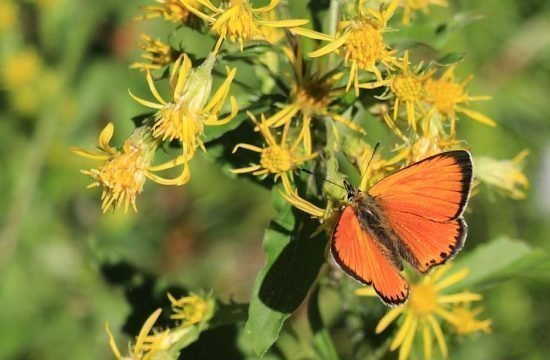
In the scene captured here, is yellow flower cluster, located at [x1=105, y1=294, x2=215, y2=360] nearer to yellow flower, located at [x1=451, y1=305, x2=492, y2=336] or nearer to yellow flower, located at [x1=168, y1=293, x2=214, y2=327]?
yellow flower, located at [x1=168, y1=293, x2=214, y2=327]

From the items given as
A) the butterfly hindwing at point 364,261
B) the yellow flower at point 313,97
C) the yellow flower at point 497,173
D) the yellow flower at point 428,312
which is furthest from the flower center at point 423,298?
the yellow flower at point 313,97

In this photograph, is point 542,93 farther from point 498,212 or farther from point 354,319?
point 354,319

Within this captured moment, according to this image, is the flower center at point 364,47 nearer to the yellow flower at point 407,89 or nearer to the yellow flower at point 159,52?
the yellow flower at point 407,89

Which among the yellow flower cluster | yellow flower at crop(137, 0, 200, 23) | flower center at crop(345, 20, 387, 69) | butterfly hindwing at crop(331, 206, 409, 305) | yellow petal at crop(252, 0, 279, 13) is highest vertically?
yellow petal at crop(252, 0, 279, 13)

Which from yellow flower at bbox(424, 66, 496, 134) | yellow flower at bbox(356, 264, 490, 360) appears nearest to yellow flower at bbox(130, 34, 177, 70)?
yellow flower at bbox(424, 66, 496, 134)

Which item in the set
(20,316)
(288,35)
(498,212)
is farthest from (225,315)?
(498,212)

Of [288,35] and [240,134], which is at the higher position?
[288,35]

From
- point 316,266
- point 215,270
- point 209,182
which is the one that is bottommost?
point 215,270
